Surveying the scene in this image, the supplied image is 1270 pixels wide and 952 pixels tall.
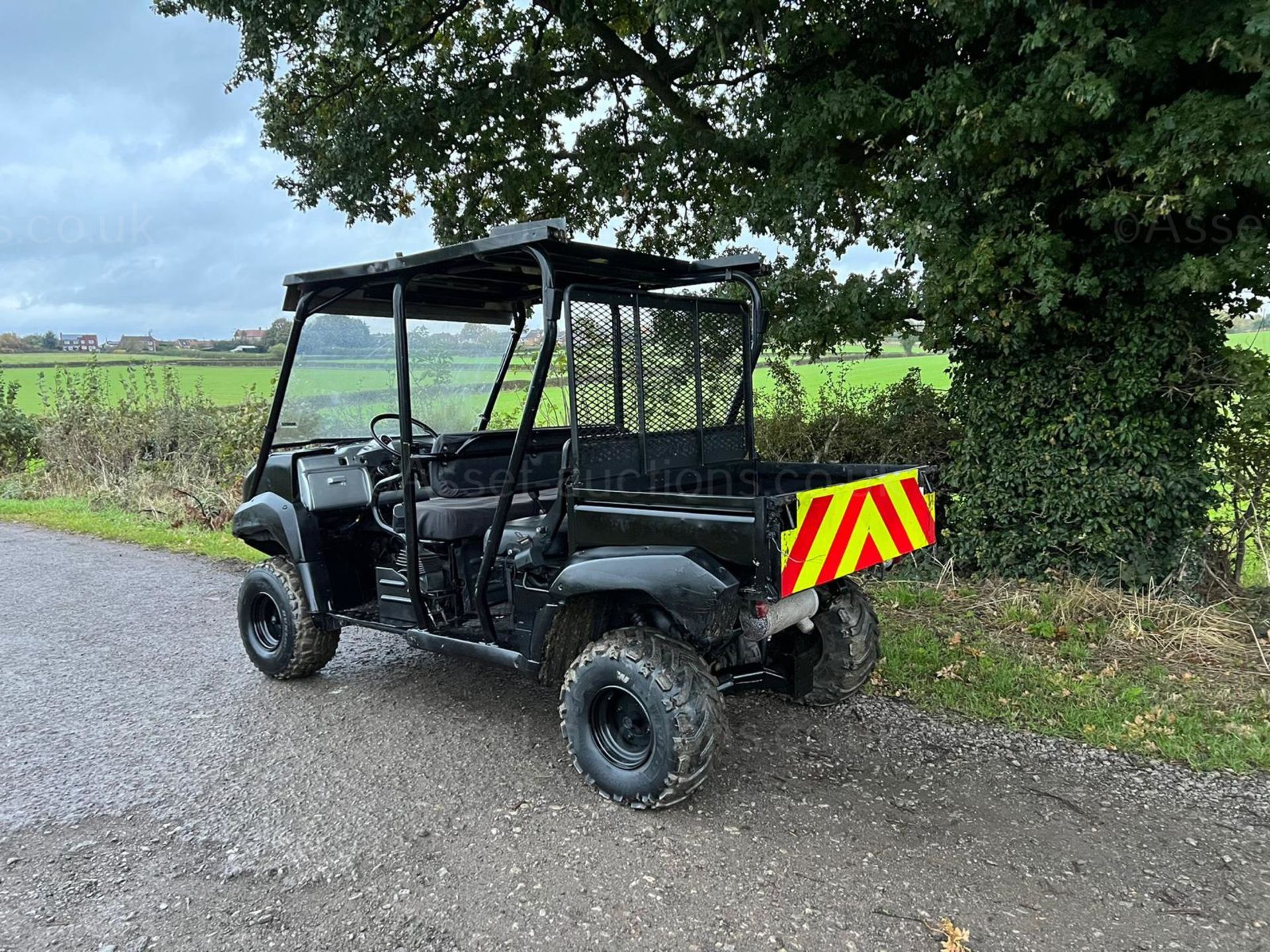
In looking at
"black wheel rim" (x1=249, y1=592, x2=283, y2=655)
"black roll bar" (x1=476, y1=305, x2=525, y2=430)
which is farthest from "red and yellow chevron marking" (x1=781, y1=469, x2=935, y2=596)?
"black wheel rim" (x1=249, y1=592, x2=283, y2=655)

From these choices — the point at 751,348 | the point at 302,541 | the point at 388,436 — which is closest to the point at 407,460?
the point at 388,436

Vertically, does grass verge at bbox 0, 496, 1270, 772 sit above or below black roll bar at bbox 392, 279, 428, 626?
below

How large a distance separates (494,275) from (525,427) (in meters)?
1.16

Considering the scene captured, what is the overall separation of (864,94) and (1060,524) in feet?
10.1

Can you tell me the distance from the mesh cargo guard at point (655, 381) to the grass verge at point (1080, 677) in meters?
1.61

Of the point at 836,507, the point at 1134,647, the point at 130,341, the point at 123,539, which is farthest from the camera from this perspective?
the point at 130,341

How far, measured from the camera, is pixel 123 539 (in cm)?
973

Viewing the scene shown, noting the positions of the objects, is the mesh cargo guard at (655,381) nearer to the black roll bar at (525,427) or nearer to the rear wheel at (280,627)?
the black roll bar at (525,427)

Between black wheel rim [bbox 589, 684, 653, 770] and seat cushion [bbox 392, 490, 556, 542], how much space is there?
933 mm

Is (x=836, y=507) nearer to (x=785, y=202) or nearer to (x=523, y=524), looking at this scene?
(x=523, y=524)

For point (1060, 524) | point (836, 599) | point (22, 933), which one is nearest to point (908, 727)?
point (836, 599)

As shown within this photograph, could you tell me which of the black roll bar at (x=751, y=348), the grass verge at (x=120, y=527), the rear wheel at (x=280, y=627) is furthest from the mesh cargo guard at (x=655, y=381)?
the grass verge at (x=120, y=527)

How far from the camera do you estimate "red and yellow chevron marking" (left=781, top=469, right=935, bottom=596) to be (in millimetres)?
3143

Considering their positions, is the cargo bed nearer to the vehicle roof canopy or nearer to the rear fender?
the vehicle roof canopy
